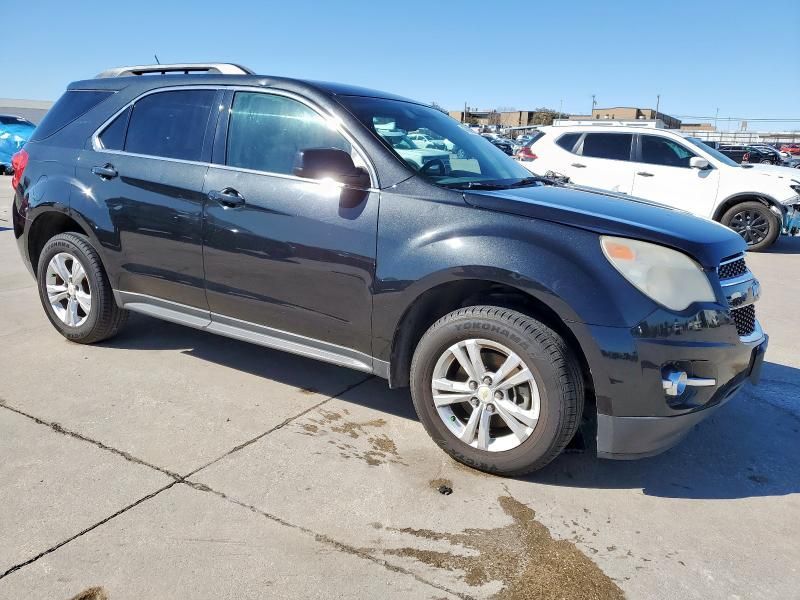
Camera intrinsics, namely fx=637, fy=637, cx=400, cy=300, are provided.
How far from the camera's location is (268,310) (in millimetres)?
3492

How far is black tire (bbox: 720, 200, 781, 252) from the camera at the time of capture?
916 cm

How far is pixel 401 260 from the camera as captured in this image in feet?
9.86

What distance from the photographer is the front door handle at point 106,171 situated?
13.0 ft

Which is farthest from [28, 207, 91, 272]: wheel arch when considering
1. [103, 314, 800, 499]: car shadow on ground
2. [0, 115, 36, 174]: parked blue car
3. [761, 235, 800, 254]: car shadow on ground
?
[0, 115, 36, 174]: parked blue car

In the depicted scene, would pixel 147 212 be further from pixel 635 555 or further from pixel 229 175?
pixel 635 555

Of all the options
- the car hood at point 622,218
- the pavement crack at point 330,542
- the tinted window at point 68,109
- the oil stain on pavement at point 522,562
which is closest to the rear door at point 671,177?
the car hood at point 622,218

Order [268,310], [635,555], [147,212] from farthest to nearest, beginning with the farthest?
[147,212]
[268,310]
[635,555]

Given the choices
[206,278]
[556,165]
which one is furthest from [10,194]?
[206,278]

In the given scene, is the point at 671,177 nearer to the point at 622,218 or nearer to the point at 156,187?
the point at 622,218

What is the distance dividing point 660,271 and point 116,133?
3385 mm

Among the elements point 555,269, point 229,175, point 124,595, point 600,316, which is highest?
point 229,175

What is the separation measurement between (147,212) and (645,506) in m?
3.12

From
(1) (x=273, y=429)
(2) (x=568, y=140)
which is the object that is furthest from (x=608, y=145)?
(1) (x=273, y=429)

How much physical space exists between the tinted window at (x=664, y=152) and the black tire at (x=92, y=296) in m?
7.93
